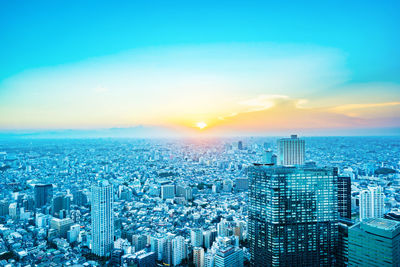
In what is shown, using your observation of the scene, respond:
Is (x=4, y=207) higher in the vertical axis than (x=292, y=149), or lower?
lower

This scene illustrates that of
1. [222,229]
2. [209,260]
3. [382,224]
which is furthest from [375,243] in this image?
[222,229]

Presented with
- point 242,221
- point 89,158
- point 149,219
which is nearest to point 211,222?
point 242,221

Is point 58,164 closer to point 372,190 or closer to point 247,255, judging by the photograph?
point 247,255

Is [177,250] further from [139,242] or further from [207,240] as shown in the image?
[139,242]

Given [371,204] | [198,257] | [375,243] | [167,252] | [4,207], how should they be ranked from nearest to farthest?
[375,243] → [198,257] → [167,252] → [371,204] → [4,207]

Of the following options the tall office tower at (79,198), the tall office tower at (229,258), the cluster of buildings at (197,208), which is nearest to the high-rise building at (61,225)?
the cluster of buildings at (197,208)

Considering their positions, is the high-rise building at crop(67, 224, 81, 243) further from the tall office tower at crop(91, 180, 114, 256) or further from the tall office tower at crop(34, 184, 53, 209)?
the tall office tower at crop(34, 184, 53, 209)

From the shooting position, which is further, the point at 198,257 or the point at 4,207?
the point at 4,207
